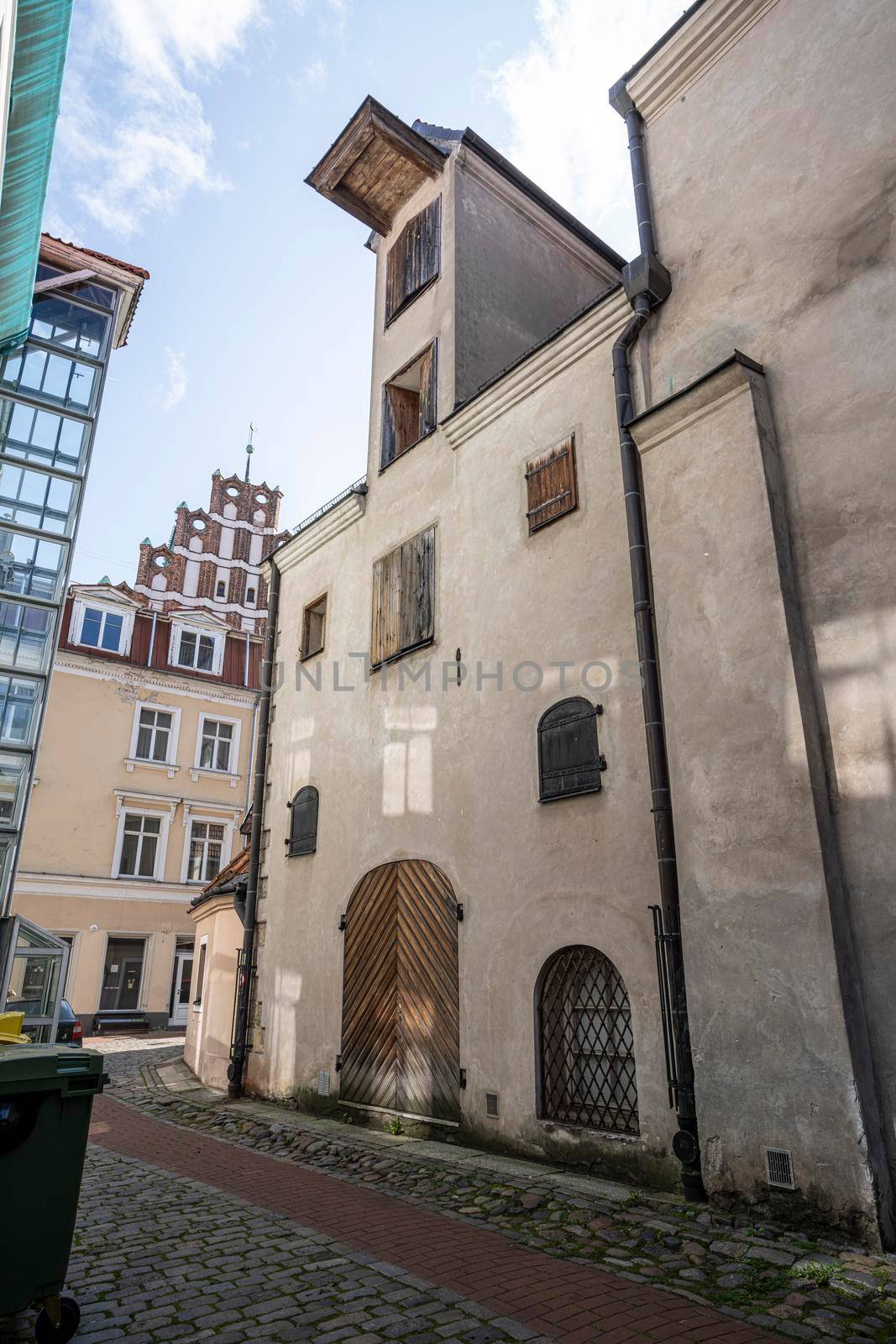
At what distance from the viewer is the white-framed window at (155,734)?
26.5 m

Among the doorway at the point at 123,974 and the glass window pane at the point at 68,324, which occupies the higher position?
the glass window pane at the point at 68,324

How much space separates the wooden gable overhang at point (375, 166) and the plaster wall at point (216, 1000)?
1274cm

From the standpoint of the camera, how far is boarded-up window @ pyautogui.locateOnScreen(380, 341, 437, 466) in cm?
1303

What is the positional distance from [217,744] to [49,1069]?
81.3ft

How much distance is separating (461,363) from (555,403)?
2936 millimetres

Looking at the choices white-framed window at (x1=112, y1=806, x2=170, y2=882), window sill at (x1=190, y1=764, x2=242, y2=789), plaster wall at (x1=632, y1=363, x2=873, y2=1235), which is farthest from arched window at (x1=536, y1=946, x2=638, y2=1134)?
window sill at (x1=190, y1=764, x2=242, y2=789)

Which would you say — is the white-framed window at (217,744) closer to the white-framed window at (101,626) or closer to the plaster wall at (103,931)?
the white-framed window at (101,626)

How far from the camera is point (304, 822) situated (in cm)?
1335

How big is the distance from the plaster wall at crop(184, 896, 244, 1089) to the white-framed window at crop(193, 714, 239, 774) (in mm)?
11299

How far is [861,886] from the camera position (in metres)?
6.01

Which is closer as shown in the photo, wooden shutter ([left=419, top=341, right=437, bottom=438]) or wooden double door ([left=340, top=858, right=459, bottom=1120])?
wooden double door ([left=340, top=858, right=459, bottom=1120])

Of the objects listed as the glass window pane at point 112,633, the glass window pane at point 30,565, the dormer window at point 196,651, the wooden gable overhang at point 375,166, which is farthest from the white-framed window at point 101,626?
the wooden gable overhang at point 375,166

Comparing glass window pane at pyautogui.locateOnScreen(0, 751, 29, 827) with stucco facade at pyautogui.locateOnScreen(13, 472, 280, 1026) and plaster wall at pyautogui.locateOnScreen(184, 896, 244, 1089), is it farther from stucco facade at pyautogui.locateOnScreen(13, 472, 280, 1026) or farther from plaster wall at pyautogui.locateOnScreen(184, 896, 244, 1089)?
stucco facade at pyautogui.locateOnScreen(13, 472, 280, 1026)

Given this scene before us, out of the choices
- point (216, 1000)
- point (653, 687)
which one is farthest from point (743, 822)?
point (216, 1000)
